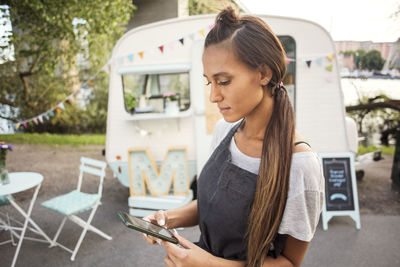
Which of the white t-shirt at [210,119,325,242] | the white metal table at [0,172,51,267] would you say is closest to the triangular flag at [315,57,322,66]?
the white t-shirt at [210,119,325,242]

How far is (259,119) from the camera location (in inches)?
45.6

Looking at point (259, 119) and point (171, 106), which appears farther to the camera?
point (171, 106)

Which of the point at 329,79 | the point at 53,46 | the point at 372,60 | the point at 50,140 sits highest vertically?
the point at 53,46

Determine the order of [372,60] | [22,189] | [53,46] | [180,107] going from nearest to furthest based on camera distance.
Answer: [22,189] < [180,107] < [372,60] < [53,46]

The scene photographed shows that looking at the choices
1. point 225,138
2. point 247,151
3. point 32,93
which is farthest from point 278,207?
point 32,93

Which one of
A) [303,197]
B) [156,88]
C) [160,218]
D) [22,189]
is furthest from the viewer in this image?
[156,88]

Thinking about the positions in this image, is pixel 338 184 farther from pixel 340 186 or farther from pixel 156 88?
pixel 156 88

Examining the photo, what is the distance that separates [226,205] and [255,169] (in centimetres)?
20

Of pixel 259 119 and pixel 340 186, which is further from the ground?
pixel 259 119

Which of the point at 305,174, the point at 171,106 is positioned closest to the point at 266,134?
the point at 305,174

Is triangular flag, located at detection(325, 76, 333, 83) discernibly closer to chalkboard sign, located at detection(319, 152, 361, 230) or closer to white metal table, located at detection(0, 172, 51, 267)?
chalkboard sign, located at detection(319, 152, 361, 230)

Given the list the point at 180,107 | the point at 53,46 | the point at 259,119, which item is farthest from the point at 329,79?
the point at 53,46

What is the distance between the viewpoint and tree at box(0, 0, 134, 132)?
6.10 metres

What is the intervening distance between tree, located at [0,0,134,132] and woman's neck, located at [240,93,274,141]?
246 inches
